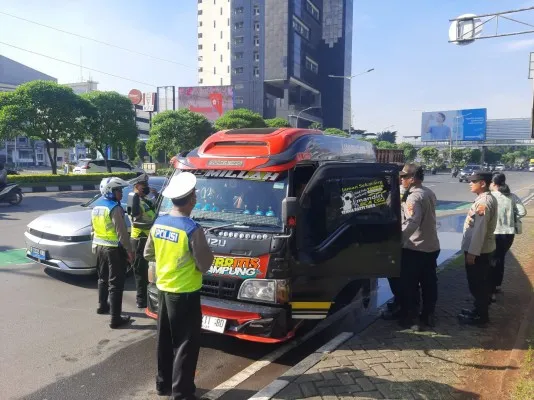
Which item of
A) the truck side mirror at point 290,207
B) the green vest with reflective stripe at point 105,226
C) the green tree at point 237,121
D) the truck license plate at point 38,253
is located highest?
the green tree at point 237,121

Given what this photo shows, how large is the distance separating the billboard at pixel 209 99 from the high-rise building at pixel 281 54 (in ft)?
35.6

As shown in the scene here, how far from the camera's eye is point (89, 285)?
20.9 feet

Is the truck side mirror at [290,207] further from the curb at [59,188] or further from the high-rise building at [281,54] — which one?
the high-rise building at [281,54]

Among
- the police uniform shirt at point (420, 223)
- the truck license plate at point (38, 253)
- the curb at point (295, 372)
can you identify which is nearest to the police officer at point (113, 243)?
the truck license plate at point (38, 253)

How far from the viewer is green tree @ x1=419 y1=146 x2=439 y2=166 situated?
220ft

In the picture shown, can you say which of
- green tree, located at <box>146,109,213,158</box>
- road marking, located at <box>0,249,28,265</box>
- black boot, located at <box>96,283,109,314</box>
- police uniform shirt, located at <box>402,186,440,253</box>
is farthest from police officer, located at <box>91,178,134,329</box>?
green tree, located at <box>146,109,213,158</box>

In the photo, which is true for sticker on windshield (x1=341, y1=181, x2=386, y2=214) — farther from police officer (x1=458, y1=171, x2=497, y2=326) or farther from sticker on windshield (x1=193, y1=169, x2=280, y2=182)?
police officer (x1=458, y1=171, x2=497, y2=326)

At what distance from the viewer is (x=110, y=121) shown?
2739 cm

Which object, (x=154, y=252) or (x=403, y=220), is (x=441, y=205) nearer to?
(x=403, y=220)

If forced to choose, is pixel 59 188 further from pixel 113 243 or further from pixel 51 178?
pixel 113 243

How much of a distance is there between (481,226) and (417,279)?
35.0 inches

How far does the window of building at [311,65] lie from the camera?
80.2 metres

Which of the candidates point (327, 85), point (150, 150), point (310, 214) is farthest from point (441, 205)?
point (327, 85)

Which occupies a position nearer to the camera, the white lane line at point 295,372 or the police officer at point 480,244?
the white lane line at point 295,372
